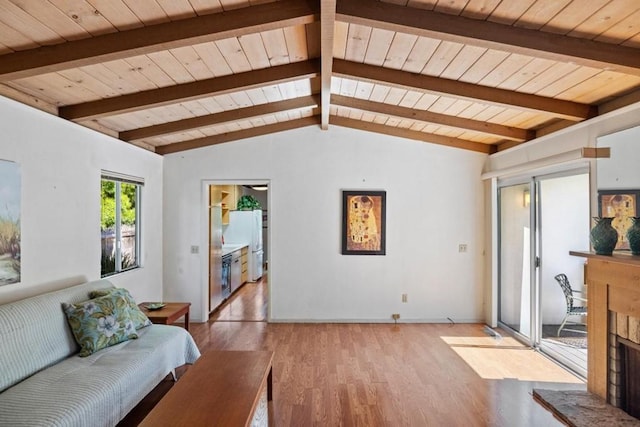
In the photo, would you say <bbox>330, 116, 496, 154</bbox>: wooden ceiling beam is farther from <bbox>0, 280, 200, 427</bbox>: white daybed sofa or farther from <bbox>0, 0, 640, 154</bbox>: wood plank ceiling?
<bbox>0, 280, 200, 427</bbox>: white daybed sofa

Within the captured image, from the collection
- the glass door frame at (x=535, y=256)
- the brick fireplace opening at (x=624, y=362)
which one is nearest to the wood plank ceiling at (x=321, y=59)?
the glass door frame at (x=535, y=256)

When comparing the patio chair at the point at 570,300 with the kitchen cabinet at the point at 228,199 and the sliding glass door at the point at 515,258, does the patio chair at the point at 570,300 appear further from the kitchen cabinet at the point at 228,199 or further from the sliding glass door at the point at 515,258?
the kitchen cabinet at the point at 228,199

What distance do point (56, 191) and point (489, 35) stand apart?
11.2 ft

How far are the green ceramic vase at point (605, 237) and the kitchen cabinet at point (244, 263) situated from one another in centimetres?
593

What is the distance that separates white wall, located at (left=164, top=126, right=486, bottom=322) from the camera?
509 centimetres

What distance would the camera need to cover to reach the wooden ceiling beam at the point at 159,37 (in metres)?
2.16

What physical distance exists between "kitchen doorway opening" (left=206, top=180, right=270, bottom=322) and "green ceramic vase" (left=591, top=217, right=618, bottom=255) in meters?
3.61

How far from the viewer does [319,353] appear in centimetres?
390

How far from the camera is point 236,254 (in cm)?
700

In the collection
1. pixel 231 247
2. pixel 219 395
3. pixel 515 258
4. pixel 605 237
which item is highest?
pixel 605 237

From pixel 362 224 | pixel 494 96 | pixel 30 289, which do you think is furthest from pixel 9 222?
pixel 494 96

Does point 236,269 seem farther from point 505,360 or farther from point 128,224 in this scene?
point 505,360

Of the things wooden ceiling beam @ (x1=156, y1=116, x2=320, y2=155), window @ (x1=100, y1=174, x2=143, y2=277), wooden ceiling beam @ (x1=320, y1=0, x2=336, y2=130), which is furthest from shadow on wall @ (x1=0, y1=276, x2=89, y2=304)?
wooden ceiling beam @ (x1=320, y1=0, x2=336, y2=130)

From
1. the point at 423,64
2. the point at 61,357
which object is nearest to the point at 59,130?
the point at 61,357
